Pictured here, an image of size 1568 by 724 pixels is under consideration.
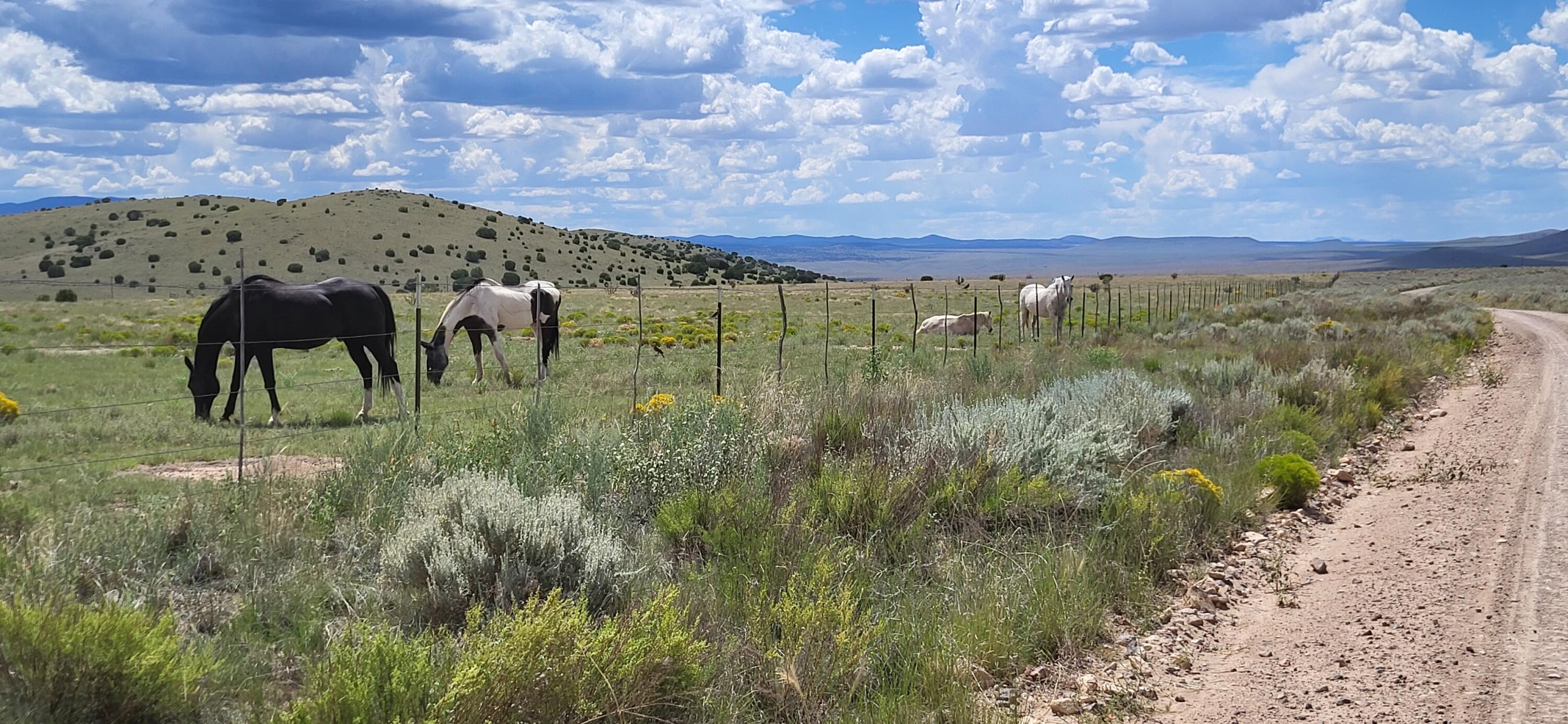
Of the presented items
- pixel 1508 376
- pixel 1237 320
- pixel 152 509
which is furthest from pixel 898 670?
pixel 1237 320

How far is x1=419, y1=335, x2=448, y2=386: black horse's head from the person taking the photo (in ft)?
58.3

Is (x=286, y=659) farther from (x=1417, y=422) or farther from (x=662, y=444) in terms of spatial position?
(x=1417, y=422)

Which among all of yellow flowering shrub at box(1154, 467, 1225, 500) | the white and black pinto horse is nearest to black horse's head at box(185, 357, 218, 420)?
yellow flowering shrub at box(1154, 467, 1225, 500)

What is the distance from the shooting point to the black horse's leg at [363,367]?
14034 mm

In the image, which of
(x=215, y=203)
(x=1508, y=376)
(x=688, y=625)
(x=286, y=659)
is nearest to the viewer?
(x=286, y=659)

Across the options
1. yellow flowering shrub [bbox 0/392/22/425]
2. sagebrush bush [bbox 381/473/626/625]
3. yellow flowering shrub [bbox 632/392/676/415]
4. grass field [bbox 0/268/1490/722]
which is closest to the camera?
grass field [bbox 0/268/1490/722]

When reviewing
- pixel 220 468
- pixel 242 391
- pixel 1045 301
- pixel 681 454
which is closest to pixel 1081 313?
pixel 1045 301

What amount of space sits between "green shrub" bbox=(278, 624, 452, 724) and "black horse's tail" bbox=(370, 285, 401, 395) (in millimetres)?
11232

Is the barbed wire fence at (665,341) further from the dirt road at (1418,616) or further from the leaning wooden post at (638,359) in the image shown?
the dirt road at (1418,616)

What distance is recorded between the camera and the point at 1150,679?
20.0 feet

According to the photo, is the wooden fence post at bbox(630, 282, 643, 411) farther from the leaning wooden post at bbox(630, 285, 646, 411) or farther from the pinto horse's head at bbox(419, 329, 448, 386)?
the pinto horse's head at bbox(419, 329, 448, 386)

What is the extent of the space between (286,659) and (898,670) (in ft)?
9.86

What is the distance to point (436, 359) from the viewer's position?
Answer: 1795 cm

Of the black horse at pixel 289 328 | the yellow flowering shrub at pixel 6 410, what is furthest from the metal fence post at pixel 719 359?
the yellow flowering shrub at pixel 6 410
